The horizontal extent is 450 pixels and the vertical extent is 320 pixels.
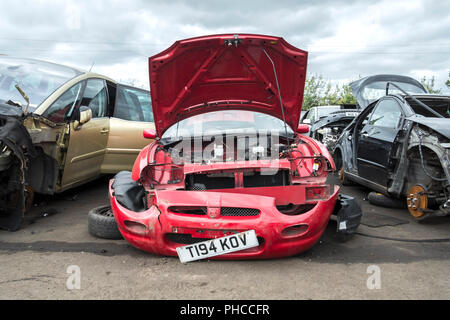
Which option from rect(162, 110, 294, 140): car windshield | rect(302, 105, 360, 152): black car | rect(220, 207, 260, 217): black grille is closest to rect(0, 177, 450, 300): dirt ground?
rect(220, 207, 260, 217): black grille

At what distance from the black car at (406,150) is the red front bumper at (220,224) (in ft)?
5.25

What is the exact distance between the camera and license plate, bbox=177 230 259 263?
2746 mm

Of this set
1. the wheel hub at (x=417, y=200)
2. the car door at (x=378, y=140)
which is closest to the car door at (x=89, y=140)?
the car door at (x=378, y=140)

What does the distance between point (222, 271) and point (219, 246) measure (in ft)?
0.64

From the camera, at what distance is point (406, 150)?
4.43 meters

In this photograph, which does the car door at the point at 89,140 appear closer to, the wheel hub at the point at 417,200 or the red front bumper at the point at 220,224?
the red front bumper at the point at 220,224

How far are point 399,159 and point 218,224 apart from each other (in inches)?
114

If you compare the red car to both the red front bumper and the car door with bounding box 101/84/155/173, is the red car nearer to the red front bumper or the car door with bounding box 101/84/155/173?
the red front bumper

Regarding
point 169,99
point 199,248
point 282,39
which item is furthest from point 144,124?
point 199,248

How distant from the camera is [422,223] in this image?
14.1ft

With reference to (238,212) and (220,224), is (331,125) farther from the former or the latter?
(220,224)

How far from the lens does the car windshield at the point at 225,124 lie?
405 cm

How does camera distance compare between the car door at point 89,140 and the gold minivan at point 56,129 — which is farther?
the car door at point 89,140

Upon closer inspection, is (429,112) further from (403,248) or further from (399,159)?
(403,248)
